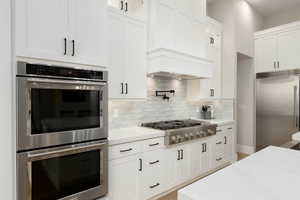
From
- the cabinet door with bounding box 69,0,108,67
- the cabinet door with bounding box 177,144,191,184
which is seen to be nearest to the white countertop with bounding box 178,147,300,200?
the cabinet door with bounding box 69,0,108,67

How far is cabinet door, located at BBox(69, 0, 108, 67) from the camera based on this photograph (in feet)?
5.73

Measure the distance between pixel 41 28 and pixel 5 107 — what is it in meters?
0.70

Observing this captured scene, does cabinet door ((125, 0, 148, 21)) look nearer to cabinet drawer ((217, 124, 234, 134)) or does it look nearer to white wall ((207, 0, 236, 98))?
white wall ((207, 0, 236, 98))

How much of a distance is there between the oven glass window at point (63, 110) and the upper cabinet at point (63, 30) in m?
0.31

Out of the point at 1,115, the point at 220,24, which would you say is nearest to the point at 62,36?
the point at 1,115

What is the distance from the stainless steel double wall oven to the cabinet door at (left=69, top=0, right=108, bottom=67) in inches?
5.7

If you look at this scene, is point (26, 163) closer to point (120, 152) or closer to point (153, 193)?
point (120, 152)

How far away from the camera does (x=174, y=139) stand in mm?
2713

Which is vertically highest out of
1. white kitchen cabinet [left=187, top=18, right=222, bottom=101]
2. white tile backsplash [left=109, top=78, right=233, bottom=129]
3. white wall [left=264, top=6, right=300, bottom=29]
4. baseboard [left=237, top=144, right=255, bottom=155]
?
white wall [left=264, top=6, right=300, bottom=29]

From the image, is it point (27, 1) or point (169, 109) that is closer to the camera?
point (27, 1)

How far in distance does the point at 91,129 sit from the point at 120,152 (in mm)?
506

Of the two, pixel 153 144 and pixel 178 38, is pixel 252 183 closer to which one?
pixel 153 144

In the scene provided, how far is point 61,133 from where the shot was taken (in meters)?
1.65

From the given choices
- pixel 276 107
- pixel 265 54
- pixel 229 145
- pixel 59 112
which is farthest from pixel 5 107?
pixel 265 54
